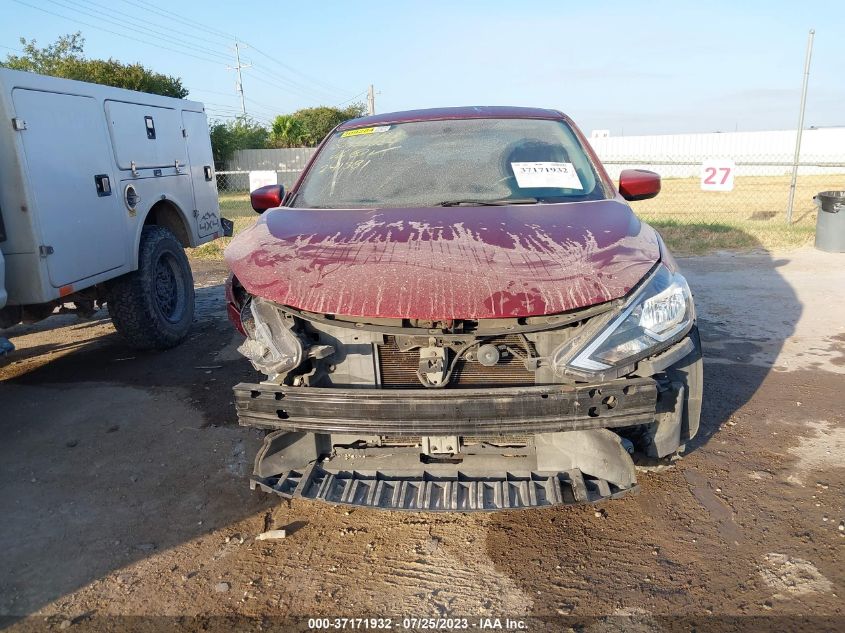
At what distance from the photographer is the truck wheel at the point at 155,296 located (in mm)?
5129

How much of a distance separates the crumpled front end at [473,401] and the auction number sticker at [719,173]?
9.52 m

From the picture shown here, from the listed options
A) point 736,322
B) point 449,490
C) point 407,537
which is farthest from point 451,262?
point 736,322

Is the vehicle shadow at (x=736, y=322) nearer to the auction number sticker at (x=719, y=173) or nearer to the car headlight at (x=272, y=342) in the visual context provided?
the car headlight at (x=272, y=342)

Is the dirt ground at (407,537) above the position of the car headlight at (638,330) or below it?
below

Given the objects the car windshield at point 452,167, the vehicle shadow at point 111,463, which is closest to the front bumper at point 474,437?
the vehicle shadow at point 111,463

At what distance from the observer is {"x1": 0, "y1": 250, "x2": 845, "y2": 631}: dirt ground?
7.57 feet

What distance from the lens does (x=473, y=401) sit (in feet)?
7.43

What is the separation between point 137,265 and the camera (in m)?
5.15

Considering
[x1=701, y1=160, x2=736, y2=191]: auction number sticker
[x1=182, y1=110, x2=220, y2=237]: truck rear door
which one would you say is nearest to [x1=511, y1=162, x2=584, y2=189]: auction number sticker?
[x1=182, y1=110, x2=220, y2=237]: truck rear door

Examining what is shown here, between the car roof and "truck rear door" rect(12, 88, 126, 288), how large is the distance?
6.32 feet

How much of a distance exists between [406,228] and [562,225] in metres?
0.68

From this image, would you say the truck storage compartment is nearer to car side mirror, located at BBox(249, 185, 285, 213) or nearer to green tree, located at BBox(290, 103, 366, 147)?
car side mirror, located at BBox(249, 185, 285, 213)

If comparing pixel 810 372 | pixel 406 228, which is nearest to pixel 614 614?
pixel 406 228

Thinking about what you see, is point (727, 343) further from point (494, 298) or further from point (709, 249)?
point (709, 249)
